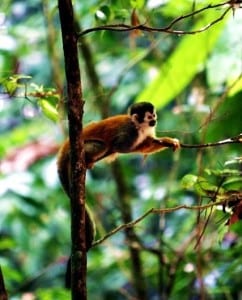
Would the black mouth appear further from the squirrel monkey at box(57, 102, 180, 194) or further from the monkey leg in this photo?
the monkey leg

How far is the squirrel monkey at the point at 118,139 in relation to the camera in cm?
137

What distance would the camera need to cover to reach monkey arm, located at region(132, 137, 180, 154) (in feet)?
4.21

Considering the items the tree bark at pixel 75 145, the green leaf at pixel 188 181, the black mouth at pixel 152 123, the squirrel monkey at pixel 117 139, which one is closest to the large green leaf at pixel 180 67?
the squirrel monkey at pixel 117 139

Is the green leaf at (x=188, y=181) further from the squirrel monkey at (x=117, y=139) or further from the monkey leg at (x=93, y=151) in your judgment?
the monkey leg at (x=93, y=151)

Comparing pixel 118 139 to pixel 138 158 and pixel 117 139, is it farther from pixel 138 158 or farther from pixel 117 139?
pixel 138 158

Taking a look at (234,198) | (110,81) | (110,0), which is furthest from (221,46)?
(110,81)

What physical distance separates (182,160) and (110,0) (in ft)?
5.98

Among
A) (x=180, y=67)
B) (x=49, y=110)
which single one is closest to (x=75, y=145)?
(x=49, y=110)

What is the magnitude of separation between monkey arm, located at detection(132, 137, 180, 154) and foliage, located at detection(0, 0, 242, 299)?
0.18 feet

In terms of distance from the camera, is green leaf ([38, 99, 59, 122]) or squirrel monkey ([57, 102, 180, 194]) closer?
green leaf ([38, 99, 59, 122])

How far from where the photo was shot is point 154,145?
1.35 m

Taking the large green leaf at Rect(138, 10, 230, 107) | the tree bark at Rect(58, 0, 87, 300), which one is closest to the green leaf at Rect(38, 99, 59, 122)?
the tree bark at Rect(58, 0, 87, 300)

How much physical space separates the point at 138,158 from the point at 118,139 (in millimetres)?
2232

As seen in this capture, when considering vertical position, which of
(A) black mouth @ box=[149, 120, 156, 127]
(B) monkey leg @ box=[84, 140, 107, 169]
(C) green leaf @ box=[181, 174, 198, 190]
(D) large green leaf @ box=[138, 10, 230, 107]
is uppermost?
(D) large green leaf @ box=[138, 10, 230, 107]
